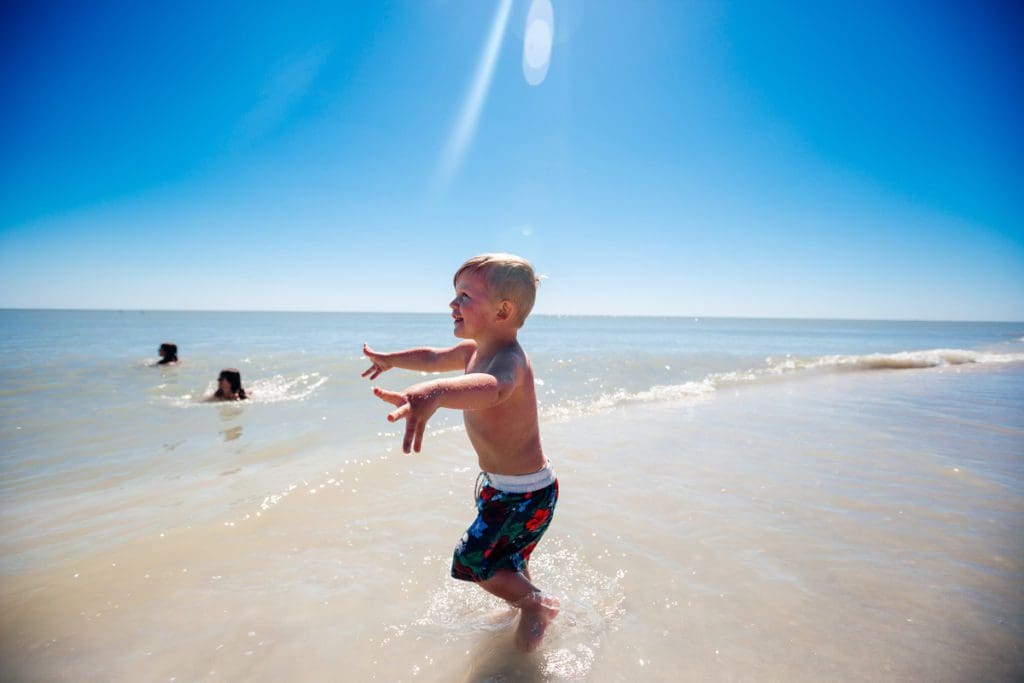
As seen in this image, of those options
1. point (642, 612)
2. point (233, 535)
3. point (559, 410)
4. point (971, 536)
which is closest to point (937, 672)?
point (642, 612)

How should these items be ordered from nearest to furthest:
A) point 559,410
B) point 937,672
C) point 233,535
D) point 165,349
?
point 937,672 < point 233,535 < point 559,410 < point 165,349

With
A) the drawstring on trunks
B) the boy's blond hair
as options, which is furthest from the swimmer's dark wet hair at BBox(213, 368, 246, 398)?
the boy's blond hair

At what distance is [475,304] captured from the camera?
196cm

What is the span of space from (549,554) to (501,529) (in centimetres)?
104

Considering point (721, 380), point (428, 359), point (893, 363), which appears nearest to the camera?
point (428, 359)

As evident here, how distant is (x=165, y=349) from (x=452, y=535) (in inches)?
580

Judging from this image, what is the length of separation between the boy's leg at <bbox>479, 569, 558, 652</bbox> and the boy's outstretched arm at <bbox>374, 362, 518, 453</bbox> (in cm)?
102

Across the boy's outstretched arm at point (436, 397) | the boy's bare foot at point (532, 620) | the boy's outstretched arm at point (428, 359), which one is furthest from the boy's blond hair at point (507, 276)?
the boy's bare foot at point (532, 620)

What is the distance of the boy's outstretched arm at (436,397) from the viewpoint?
4.28ft

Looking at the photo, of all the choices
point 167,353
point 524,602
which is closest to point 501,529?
point 524,602

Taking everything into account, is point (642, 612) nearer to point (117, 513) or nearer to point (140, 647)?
point (140, 647)

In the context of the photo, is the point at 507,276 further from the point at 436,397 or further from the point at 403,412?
the point at 403,412

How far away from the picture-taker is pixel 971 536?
2963 mm

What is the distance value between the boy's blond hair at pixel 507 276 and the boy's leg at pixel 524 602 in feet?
3.95
